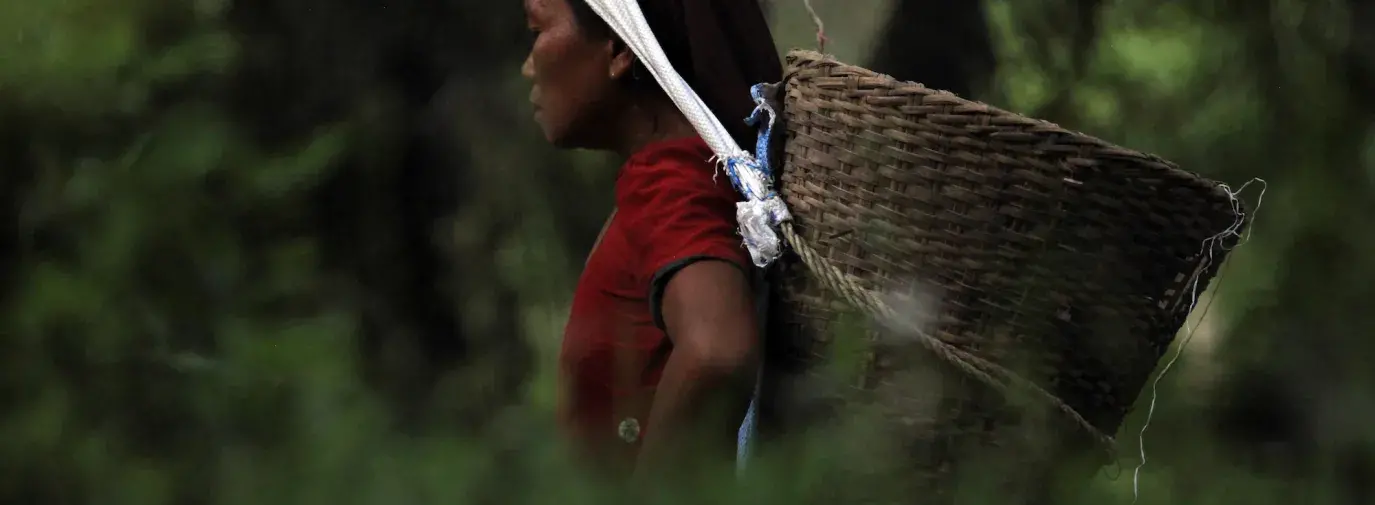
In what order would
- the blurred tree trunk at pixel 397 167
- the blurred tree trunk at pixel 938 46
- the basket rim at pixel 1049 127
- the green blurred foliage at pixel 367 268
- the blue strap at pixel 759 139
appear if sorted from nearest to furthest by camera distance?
the green blurred foliage at pixel 367 268 < the blurred tree trunk at pixel 397 167 < the basket rim at pixel 1049 127 < the blue strap at pixel 759 139 < the blurred tree trunk at pixel 938 46

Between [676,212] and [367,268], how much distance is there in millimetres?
235

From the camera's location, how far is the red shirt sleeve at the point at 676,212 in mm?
838

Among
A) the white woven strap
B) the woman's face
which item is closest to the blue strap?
the white woven strap

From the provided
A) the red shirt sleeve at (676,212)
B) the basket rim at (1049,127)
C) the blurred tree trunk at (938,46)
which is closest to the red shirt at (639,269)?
the red shirt sleeve at (676,212)

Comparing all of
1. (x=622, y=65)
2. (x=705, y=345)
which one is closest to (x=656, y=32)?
(x=622, y=65)

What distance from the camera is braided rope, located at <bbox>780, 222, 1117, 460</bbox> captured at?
0.75 meters

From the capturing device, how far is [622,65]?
927mm

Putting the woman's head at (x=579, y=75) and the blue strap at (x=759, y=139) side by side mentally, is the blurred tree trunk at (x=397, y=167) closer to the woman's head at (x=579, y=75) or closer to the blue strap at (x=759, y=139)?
the woman's head at (x=579, y=75)

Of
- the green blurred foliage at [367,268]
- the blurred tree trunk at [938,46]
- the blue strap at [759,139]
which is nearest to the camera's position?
the green blurred foliage at [367,268]

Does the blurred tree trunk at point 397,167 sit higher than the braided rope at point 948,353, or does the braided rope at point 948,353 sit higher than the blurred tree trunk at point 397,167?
the blurred tree trunk at point 397,167

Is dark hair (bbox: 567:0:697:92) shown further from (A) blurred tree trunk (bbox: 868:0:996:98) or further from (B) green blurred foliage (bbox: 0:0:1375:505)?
(A) blurred tree trunk (bbox: 868:0:996:98)

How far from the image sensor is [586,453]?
499 millimetres

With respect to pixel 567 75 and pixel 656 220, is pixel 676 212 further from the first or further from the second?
pixel 567 75

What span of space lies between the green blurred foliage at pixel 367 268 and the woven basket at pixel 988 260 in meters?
0.05
